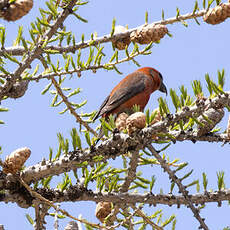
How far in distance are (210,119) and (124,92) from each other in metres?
2.81

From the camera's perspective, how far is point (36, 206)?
97.4 inches

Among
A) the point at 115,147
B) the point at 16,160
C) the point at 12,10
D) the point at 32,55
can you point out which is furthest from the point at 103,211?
the point at 12,10

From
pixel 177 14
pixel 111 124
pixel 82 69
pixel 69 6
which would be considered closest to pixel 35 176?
pixel 111 124

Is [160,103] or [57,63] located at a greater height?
[57,63]

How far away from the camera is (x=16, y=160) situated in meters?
2.29

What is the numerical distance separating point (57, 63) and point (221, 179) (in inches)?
49.0

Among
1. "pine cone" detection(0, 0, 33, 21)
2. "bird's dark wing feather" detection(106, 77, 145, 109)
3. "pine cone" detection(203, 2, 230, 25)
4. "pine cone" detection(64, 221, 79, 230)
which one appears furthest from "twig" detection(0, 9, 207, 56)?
"bird's dark wing feather" detection(106, 77, 145, 109)

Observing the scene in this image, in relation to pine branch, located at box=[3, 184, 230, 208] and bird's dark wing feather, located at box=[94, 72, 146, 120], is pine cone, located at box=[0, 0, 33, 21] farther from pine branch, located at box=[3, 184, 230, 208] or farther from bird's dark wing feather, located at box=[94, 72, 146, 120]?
bird's dark wing feather, located at box=[94, 72, 146, 120]

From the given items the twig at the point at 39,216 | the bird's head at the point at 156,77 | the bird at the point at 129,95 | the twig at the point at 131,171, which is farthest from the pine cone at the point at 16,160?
the bird's head at the point at 156,77

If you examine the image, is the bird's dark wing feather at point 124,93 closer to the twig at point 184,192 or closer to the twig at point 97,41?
the twig at point 97,41

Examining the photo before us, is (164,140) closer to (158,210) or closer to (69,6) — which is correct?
(158,210)

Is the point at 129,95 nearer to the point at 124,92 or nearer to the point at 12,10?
the point at 124,92

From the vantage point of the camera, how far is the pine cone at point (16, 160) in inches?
90.0

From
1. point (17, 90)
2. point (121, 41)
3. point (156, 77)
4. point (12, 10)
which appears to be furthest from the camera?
point (156, 77)
